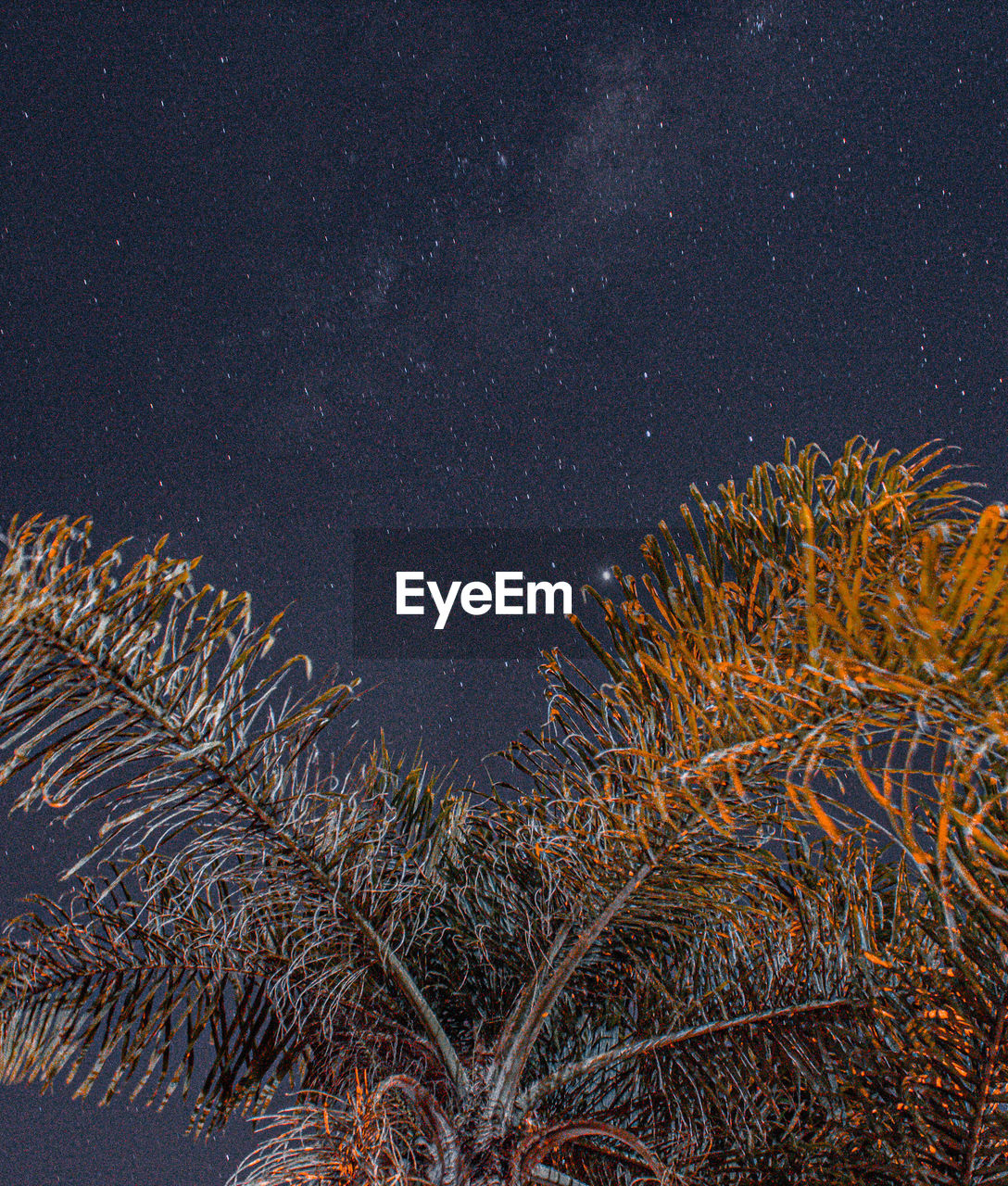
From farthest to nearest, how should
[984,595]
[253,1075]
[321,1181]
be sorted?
[253,1075] → [321,1181] → [984,595]

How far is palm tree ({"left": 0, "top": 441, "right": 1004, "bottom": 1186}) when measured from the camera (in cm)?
86

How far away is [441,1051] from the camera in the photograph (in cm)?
134

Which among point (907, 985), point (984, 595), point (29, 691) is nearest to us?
point (984, 595)

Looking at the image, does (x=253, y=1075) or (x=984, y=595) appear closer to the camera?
(x=984, y=595)

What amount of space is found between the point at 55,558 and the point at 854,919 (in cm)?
129

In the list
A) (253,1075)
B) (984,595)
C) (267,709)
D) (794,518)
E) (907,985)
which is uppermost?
(794,518)

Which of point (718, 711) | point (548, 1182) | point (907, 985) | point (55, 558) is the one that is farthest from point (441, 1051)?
point (55, 558)

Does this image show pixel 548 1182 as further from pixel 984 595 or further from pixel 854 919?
pixel 984 595

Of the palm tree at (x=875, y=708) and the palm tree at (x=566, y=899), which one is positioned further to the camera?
the palm tree at (x=566, y=899)

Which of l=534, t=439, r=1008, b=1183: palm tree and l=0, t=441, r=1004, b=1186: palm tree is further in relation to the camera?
l=0, t=441, r=1004, b=1186: palm tree

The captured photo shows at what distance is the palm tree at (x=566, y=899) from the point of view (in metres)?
0.86

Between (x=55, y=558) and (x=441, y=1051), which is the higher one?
(x=55, y=558)

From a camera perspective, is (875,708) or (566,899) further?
(566,899)

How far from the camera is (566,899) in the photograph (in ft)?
4.15
